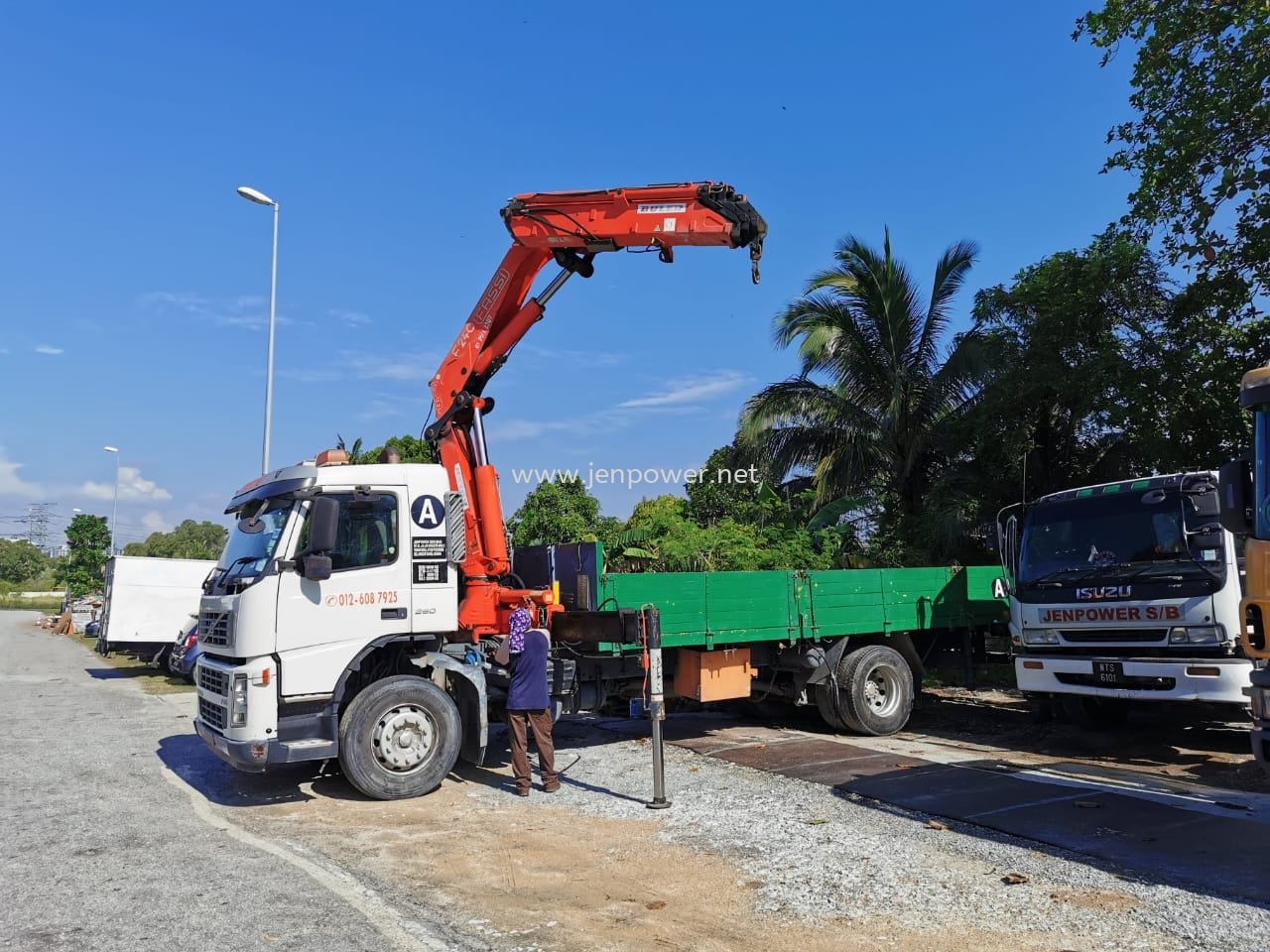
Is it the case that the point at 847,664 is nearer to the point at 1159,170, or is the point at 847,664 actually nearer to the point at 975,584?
the point at 975,584

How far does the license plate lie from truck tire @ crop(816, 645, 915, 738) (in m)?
2.31

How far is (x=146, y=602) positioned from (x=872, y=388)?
Answer: 16.1 m

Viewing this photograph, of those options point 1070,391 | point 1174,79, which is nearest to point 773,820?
point 1070,391

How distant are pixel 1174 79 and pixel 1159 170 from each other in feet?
4.44

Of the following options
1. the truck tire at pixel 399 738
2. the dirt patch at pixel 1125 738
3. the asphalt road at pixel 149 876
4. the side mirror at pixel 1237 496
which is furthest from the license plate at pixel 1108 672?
the asphalt road at pixel 149 876

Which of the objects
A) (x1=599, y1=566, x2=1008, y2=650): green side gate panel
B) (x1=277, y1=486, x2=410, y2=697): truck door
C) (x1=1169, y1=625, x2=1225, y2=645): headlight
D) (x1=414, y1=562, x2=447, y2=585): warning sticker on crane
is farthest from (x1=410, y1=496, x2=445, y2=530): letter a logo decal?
(x1=1169, y1=625, x2=1225, y2=645): headlight

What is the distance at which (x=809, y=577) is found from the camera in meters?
9.97

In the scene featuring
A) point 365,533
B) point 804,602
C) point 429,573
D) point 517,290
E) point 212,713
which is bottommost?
point 212,713

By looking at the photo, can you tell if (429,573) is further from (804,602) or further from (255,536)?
(804,602)

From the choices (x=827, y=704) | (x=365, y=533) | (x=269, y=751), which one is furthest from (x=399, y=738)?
(x=827, y=704)

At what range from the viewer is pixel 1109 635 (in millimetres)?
8812

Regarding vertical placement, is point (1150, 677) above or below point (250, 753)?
above

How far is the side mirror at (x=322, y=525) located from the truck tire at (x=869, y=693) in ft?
19.0

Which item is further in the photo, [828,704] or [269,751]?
[828,704]
